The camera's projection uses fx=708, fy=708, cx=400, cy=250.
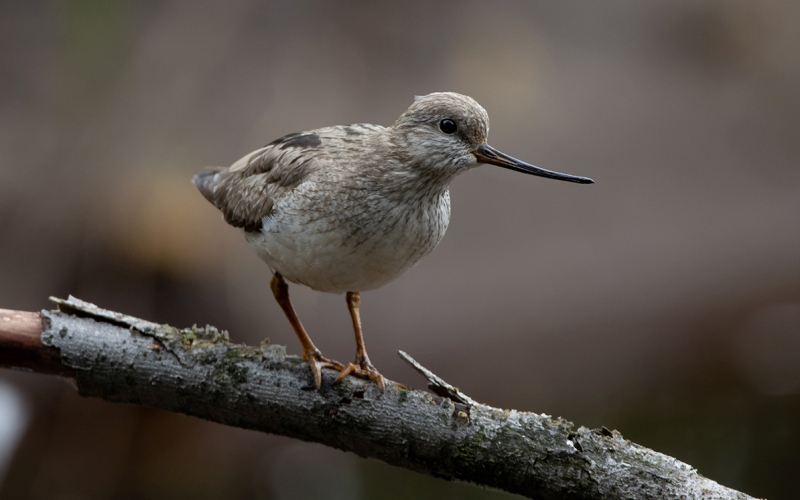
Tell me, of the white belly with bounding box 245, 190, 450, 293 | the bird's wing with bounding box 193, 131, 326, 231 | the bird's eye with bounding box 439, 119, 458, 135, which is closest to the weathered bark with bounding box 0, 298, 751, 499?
the white belly with bounding box 245, 190, 450, 293

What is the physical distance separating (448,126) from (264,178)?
1.37 metres

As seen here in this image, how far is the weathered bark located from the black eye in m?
1.29

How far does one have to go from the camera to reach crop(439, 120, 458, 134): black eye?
3.85m

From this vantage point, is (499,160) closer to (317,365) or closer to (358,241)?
(358,241)

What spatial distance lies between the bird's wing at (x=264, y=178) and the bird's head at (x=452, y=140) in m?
0.70

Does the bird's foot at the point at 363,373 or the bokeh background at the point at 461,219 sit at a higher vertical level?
the bokeh background at the point at 461,219

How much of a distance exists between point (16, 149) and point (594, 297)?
6.81m

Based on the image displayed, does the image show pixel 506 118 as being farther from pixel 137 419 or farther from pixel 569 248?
pixel 137 419

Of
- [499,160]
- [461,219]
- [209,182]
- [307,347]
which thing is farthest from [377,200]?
[461,219]

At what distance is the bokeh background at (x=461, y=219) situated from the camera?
714 cm

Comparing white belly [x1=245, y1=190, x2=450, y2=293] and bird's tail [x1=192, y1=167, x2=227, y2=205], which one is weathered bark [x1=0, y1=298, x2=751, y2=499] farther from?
bird's tail [x1=192, y1=167, x2=227, y2=205]

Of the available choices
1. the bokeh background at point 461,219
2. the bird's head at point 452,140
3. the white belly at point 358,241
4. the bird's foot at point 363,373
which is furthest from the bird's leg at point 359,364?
the bokeh background at point 461,219

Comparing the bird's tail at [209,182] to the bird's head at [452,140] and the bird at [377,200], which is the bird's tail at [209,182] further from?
the bird's head at [452,140]

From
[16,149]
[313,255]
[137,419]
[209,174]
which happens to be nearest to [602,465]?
[313,255]
